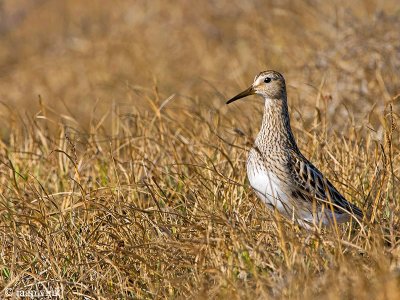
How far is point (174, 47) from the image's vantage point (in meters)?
16.2

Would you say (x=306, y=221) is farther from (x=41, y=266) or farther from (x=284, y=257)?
(x=41, y=266)

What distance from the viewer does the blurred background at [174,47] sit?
32.8 ft

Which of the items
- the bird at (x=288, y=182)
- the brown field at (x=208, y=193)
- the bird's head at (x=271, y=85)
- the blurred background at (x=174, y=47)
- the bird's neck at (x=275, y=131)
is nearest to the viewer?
the brown field at (x=208, y=193)

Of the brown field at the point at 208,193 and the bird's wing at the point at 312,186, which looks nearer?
the brown field at the point at 208,193

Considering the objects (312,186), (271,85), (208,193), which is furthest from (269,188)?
(271,85)

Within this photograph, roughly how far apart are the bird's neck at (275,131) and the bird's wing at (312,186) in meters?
0.21

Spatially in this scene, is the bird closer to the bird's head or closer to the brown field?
the brown field

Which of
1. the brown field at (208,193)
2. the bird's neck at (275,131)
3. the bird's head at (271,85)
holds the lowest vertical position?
the brown field at (208,193)

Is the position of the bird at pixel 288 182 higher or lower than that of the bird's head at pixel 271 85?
lower

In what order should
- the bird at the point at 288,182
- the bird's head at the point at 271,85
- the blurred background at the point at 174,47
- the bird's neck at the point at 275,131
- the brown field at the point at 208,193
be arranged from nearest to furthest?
the brown field at the point at 208,193 < the bird at the point at 288,182 < the bird's neck at the point at 275,131 < the bird's head at the point at 271,85 < the blurred background at the point at 174,47

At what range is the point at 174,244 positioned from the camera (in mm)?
→ 5340

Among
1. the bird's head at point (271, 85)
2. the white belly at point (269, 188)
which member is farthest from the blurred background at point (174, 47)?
the white belly at point (269, 188)

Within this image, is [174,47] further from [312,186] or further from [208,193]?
[312,186]

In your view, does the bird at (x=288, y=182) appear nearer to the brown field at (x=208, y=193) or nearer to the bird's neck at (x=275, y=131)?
the bird's neck at (x=275, y=131)
